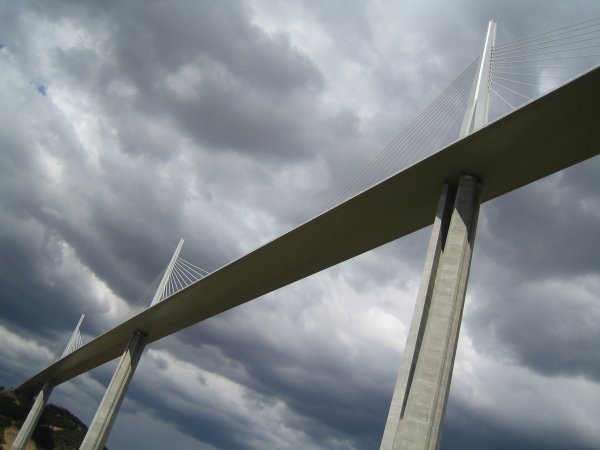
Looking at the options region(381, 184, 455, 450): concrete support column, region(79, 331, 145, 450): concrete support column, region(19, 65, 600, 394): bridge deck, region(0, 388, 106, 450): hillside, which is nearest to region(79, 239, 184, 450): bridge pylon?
region(79, 331, 145, 450): concrete support column

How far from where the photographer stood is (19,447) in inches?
1654

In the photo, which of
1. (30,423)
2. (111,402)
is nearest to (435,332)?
(111,402)

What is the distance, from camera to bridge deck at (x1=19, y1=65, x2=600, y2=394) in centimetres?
960

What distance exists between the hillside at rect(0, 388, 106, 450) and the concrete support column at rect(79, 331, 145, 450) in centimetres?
2603

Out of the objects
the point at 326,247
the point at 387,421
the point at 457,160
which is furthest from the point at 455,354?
the point at 326,247

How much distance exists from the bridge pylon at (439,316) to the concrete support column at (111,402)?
22498mm

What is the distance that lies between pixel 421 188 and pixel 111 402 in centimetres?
2305

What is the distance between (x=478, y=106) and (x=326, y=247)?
7.17 meters

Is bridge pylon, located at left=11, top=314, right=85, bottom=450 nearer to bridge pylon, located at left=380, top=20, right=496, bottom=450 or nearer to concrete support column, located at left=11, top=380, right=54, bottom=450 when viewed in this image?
concrete support column, located at left=11, top=380, right=54, bottom=450

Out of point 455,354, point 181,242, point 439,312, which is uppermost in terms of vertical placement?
point 181,242

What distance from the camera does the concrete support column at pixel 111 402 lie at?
2664 cm

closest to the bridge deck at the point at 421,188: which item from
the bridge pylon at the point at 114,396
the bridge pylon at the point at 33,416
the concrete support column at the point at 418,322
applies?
the concrete support column at the point at 418,322

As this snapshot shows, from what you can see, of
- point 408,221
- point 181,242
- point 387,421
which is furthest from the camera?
point 181,242

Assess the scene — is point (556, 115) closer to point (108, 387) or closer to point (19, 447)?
point (108, 387)
